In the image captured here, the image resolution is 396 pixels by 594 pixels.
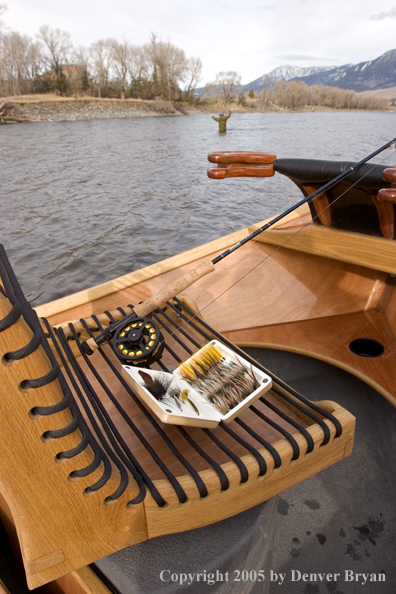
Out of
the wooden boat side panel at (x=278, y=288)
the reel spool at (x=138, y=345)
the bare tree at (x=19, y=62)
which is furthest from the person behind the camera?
the bare tree at (x=19, y=62)

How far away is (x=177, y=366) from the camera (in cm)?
184

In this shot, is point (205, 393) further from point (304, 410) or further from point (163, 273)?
point (163, 273)

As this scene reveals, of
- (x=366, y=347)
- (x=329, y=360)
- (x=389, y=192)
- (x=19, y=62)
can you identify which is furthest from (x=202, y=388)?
(x=19, y=62)

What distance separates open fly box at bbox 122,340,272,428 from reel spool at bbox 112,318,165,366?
122mm

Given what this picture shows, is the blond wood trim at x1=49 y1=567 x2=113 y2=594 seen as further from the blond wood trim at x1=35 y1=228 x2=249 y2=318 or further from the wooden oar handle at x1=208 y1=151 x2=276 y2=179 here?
the wooden oar handle at x1=208 y1=151 x2=276 y2=179

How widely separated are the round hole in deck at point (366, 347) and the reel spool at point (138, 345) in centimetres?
162

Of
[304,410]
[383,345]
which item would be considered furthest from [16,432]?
[383,345]

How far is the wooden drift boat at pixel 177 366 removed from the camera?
0.90 m

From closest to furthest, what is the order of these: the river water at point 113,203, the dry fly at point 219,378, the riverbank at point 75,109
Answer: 1. the dry fly at point 219,378
2. the river water at point 113,203
3. the riverbank at point 75,109

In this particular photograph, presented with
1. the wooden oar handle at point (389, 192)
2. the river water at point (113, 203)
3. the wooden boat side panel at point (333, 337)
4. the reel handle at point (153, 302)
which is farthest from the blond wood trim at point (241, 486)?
the river water at point (113, 203)

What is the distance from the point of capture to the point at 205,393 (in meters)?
1.55

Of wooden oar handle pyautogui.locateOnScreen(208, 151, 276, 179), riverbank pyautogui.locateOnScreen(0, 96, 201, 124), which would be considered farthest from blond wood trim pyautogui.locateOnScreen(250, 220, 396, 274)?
riverbank pyautogui.locateOnScreen(0, 96, 201, 124)

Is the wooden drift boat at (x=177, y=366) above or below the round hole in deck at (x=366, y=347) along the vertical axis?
above

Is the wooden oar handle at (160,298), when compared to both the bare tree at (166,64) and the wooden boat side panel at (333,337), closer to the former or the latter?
the wooden boat side panel at (333,337)
